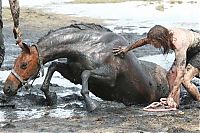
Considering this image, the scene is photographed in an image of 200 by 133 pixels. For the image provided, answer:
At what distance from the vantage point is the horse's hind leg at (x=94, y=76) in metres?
8.79

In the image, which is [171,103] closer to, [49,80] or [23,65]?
[49,80]

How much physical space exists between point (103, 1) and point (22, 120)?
3186cm

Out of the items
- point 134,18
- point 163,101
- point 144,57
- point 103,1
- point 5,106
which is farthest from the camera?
point 103,1

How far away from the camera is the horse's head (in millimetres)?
8961

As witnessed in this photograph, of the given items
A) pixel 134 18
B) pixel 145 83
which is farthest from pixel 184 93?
pixel 134 18

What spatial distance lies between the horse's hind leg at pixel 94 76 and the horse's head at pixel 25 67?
73 cm

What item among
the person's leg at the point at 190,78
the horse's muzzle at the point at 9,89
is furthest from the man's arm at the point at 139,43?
the horse's muzzle at the point at 9,89

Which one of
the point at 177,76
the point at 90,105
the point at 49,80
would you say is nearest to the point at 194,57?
the point at 177,76

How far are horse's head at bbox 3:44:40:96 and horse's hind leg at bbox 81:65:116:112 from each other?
726mm

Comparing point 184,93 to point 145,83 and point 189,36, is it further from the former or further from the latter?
point 189,36

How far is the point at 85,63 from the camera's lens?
8.94m

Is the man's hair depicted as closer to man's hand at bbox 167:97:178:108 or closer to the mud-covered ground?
man's hand at bbox 167:97:178:108

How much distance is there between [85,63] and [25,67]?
86 centimetres

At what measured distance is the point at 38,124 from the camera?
7898 mm
